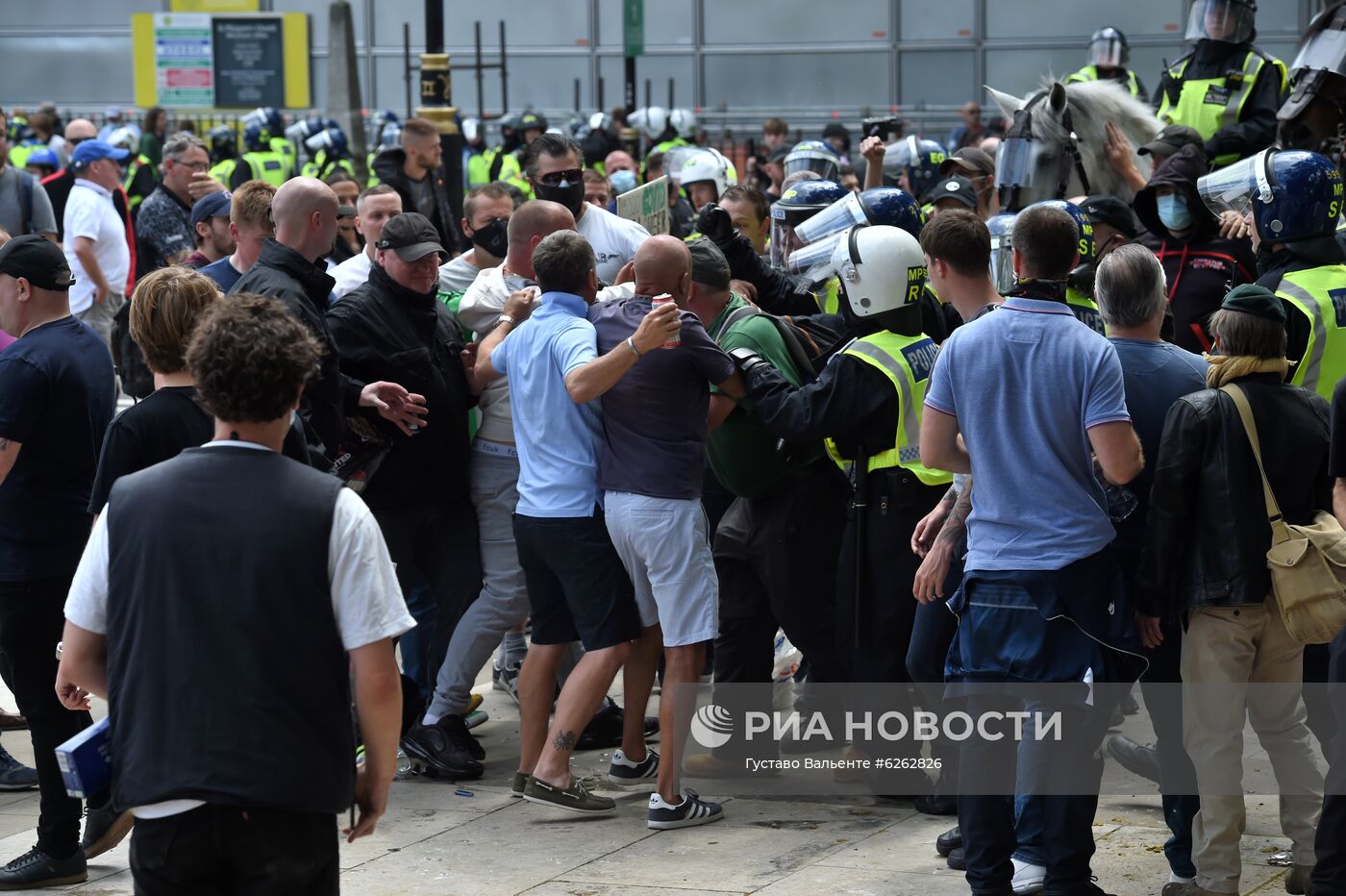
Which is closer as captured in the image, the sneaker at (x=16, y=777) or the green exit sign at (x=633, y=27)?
the sneaker at (x=16, y=777)

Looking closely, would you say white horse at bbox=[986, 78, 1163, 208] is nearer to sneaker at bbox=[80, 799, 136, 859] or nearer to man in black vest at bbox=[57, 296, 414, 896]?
sneaker at bbox=[80, 799, 136, 859]

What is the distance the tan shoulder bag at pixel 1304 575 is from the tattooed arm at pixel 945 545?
82 centimetres

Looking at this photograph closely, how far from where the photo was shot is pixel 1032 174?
8.16 meters

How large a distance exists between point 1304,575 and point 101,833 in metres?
3.41

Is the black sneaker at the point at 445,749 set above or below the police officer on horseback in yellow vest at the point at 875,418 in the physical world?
below

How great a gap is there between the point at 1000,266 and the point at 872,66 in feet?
73.7

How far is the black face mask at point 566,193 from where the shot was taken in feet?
24.6

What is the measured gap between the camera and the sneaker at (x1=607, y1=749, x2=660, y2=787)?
6.26 m

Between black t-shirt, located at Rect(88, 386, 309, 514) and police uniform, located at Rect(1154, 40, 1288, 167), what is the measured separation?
6.17 m

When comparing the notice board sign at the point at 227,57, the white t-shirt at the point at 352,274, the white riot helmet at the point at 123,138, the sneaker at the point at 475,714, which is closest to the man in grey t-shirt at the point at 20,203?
the white t-shirt at the point at 352,274

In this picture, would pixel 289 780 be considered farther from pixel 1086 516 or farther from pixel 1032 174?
pixel 1032 174

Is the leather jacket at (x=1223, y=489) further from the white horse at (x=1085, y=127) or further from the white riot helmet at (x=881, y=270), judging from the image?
the white horse at (x=1085, y=127)

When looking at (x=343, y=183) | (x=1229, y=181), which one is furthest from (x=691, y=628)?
(x=343, y=183)

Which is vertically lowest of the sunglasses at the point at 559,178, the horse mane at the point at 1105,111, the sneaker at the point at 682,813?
the sneaker at the point at 682,813
